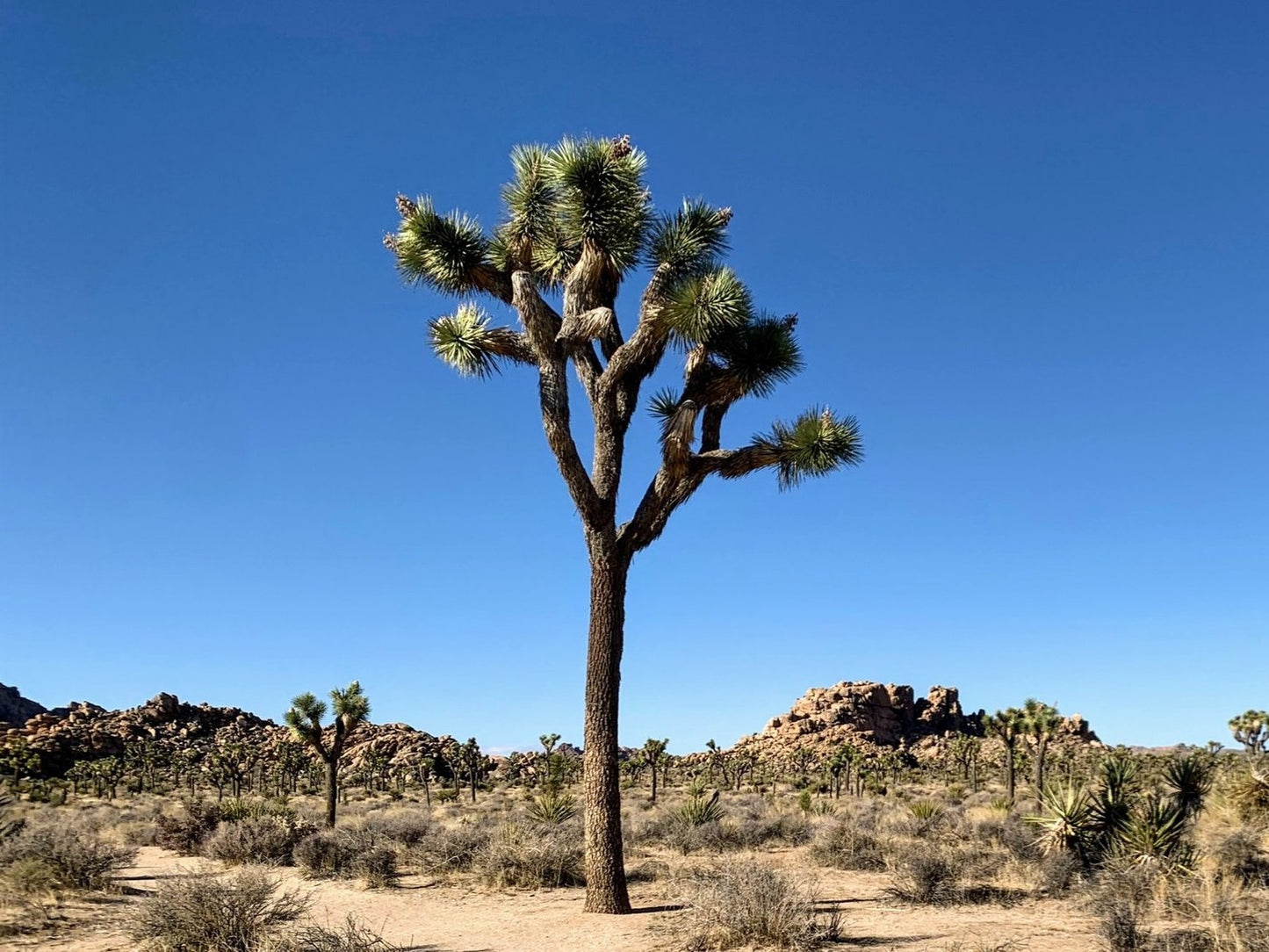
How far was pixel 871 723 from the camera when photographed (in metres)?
96.9

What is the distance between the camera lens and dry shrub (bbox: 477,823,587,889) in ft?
45.1

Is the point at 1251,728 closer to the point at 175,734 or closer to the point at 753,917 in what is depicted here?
the point at 753,917

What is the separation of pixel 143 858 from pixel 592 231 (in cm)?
1645

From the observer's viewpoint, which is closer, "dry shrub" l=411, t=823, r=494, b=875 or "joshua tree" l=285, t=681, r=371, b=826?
"dry shrub" l=411, t=823, r=494, b=875

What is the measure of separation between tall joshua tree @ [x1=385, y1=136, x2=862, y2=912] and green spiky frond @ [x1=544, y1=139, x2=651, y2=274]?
0.02m

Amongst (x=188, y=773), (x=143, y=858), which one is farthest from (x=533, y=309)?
(x=188, y=773)

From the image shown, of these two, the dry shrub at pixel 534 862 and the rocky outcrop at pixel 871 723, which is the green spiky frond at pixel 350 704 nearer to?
the dry shrub at pixel 534 862

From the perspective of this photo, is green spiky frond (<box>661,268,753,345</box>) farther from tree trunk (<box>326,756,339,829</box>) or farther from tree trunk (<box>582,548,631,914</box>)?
tree trunk (<box>326,756,339,829</box>)

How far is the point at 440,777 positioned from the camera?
6425 cm

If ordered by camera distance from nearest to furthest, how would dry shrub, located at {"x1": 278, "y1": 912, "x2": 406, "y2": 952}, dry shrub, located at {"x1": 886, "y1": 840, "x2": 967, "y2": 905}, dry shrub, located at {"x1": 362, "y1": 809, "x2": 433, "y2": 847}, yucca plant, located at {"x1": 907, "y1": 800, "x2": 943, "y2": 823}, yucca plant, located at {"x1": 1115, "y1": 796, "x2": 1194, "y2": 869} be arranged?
dry shrub, located at {"x1": 278, "y1": 912, "x2": 406, "y2": 952}
dry shrub, located at {"x1": 886, "y1": 840, "x2": 967, "y2": 905}
yucca plant, located at {"x1": 1115, "y1": 796, "x2": 1194, "y2": 869}
dry shrub, located at {"x1": 362, "y1": 809, "x2": 433, "y2": 847}
yucca plant, located at {"x1": 907, "y1": 800, "x2": 943, "y2": 823}

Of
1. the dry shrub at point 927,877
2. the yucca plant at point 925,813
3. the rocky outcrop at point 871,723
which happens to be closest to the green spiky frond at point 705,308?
the dry shrub at point 927,877

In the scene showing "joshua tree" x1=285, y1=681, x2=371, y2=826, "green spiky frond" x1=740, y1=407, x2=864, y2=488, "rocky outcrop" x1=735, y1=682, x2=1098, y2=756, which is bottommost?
"rocky outcrop" x1=735, y1=682, x2=1098, y2=756

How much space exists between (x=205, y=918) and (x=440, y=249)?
848cm

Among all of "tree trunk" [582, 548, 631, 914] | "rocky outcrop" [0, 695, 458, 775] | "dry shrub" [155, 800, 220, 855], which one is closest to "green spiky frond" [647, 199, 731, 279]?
"tree trunk" [582, 548, 631, 914]
